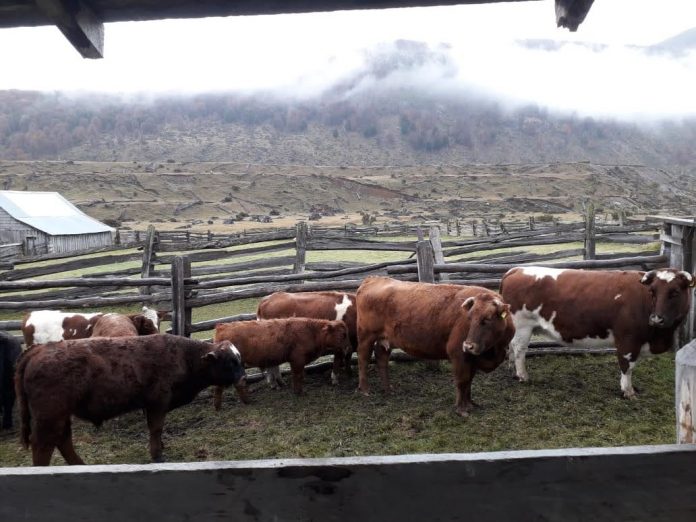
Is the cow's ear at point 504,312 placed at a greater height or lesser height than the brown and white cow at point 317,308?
greater

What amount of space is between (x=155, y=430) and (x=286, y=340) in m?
2.09

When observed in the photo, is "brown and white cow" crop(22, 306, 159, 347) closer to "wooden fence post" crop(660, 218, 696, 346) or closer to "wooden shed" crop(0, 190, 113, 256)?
"wooden fence post" crop(660, 218, 696, 346)

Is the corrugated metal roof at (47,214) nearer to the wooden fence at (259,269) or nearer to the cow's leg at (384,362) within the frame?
the wooden fence at (259,269)

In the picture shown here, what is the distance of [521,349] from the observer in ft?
24.2

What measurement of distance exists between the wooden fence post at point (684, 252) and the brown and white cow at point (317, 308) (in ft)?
14.6

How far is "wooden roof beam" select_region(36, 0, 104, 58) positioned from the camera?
2.18 metres

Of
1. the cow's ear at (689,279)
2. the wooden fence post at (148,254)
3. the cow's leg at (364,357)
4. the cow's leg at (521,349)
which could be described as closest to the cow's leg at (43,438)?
the cow's leg at (364,357)

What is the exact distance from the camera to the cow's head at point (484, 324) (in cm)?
610

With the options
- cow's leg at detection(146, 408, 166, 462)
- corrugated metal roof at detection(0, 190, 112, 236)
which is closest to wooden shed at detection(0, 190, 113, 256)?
corrugated metal roof at detection(0, 190, 112, 236)

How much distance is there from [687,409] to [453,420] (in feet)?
14.8

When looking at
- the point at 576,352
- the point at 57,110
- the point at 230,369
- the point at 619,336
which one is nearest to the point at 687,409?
the point at 230,369

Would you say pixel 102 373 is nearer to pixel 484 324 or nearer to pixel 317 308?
pixel 317 308

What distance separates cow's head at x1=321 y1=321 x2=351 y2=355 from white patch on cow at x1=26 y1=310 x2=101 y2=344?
3.25 metres

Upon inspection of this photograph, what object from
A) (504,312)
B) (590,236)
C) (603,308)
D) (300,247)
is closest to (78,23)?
(504,312)
